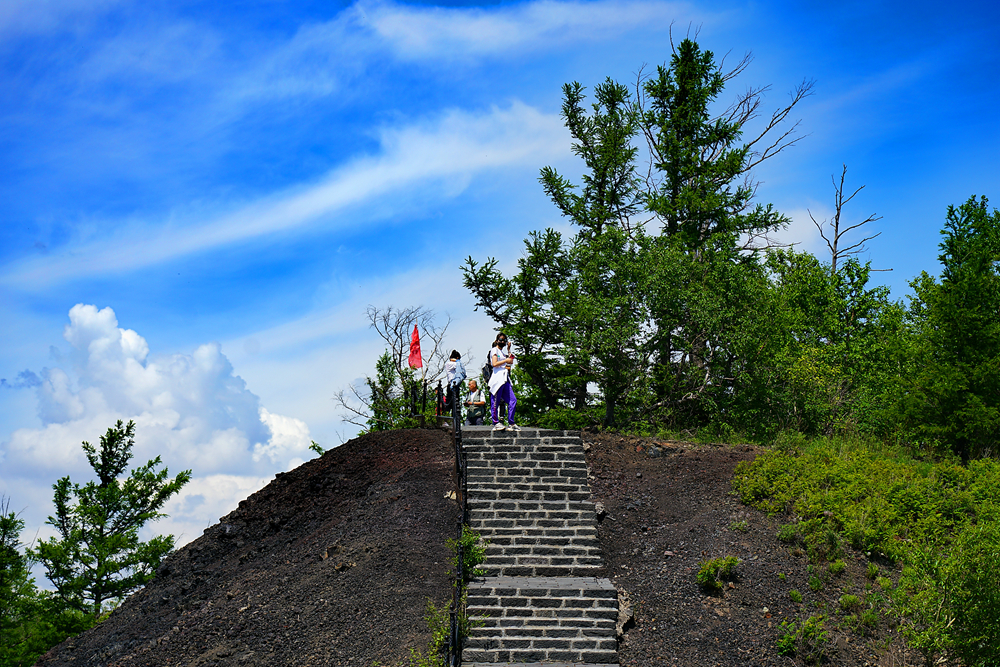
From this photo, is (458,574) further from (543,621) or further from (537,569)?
(537,569)

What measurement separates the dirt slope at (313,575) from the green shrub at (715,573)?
394 cm

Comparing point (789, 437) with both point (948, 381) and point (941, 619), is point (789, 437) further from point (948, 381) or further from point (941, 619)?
point (941, 619)

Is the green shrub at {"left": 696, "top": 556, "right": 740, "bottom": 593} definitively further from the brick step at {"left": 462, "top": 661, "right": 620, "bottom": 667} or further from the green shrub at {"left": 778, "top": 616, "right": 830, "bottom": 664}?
the brick step at {"left": 462, "top": 661, "right": 620, "bottom": 667}

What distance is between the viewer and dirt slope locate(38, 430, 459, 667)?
35.2 ft

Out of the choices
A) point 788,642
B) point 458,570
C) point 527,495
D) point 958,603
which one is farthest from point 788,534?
point 458,570

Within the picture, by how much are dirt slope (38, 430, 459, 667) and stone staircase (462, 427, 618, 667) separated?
72 centimetres

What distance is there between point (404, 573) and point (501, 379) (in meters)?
5.09

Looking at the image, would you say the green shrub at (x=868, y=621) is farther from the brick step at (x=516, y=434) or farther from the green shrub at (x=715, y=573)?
the brick step at (x=516, y=434)

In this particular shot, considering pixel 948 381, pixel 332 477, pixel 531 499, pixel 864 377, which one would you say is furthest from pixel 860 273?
pixel 332 477

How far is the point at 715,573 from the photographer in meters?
11.1

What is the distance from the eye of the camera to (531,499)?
13672 millimetres

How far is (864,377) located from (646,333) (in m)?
8.20

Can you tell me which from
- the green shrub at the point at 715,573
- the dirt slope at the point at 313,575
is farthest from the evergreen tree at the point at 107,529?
the green shrub at the point at 715,573

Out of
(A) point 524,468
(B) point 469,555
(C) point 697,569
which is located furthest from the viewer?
(A) point 524,468
